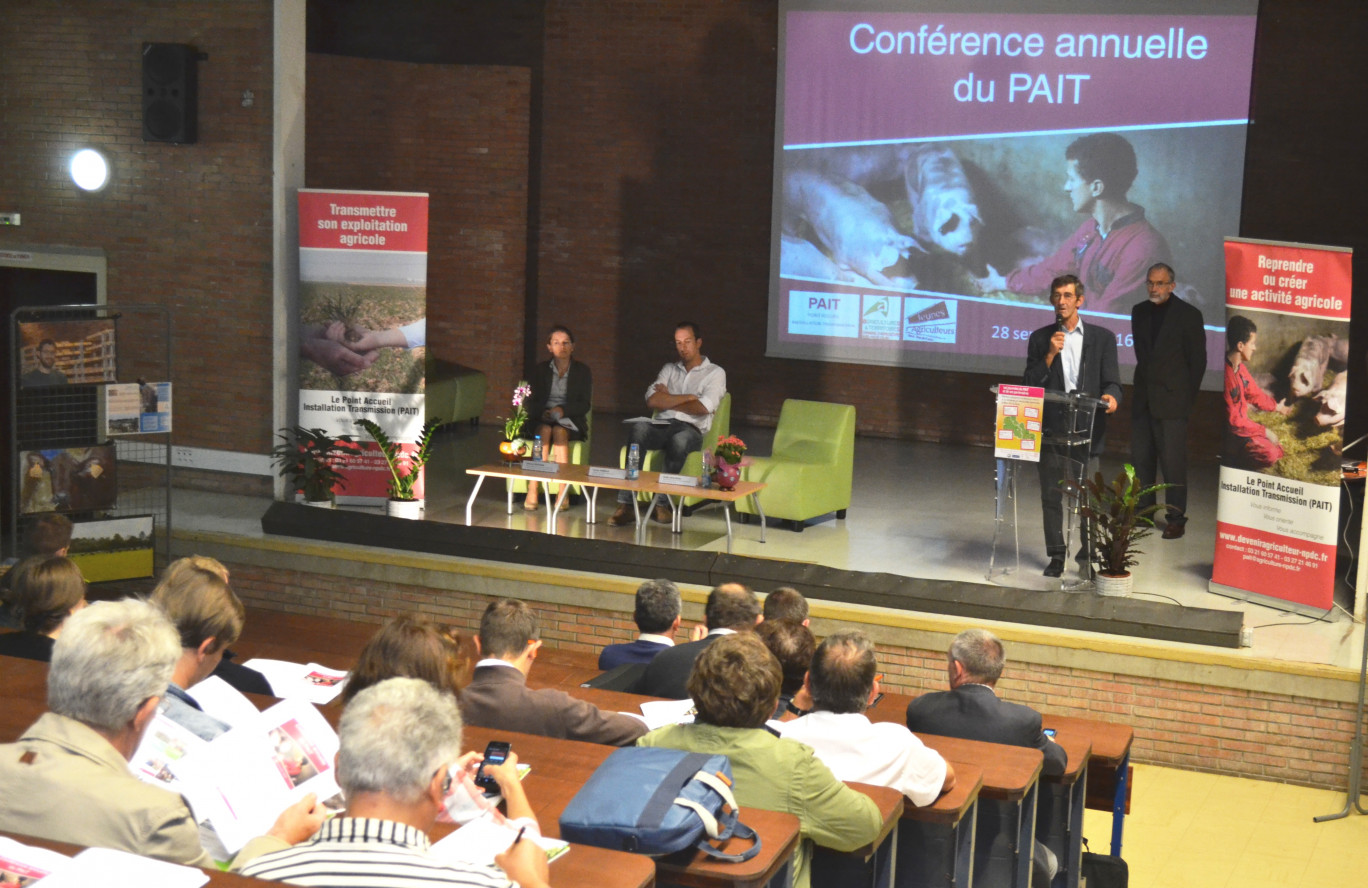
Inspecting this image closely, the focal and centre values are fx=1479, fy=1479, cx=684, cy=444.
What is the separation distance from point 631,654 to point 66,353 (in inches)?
165

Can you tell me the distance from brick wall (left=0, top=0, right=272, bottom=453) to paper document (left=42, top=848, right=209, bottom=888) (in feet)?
24.9

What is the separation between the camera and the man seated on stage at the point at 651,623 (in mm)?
5082

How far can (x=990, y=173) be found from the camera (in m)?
11.7

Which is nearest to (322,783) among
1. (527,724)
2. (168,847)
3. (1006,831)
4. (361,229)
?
(168,847)

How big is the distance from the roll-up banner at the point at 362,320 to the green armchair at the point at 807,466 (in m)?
2.12

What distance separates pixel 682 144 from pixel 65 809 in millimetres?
10713

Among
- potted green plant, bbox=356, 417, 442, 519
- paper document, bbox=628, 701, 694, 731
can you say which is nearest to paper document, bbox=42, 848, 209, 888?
paper document, bbox=628, 701, 694, 731

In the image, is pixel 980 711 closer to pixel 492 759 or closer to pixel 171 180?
pixel 492 759

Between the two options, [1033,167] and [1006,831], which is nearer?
[1006,831]

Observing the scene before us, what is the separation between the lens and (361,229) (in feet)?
29.3

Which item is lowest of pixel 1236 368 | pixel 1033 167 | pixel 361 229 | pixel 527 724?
pixel 527 724

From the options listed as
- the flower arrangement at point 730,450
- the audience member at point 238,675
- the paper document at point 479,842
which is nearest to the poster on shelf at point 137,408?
the flower arrangement at point 730,450

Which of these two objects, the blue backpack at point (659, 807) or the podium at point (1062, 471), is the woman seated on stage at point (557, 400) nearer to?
the podium at point (1062, 471)

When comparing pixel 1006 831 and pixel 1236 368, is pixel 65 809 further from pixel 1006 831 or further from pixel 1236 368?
pixel 1236 368
